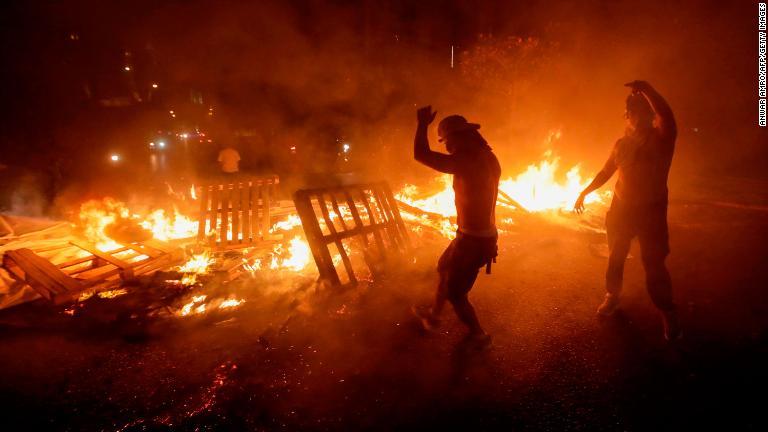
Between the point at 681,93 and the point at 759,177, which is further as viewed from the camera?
the point at 681,93

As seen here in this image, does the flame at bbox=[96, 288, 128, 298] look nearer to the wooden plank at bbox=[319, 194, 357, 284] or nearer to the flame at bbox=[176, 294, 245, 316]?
the flame at bbox=[176, 294, 245, 316]

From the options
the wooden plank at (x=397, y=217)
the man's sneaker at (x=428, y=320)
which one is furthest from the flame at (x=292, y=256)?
the man's sneaker at (x=428, y=320)

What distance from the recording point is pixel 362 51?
35.8ft

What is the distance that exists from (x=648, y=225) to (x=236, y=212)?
18.9 ft

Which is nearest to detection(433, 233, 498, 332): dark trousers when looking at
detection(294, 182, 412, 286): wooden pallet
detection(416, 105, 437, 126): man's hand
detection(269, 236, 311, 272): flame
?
detection(416, 105, 437, 126): man's hand

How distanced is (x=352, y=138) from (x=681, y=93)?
38.2 ft

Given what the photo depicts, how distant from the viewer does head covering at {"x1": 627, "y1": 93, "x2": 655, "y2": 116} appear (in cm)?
320

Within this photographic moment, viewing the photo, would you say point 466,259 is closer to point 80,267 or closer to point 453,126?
point 453,126

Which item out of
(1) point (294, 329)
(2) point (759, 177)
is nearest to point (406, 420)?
(1) point (294, 329)

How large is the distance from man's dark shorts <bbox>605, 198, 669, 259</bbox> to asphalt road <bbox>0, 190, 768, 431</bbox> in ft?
2.69

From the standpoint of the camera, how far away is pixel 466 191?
113 inches

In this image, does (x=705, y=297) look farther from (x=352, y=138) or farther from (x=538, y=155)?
(x=352, y=138)

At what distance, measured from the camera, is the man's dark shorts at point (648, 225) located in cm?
315

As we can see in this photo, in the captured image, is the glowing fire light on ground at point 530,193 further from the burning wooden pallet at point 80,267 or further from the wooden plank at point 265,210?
the burning wooden pallet at point 80,267
